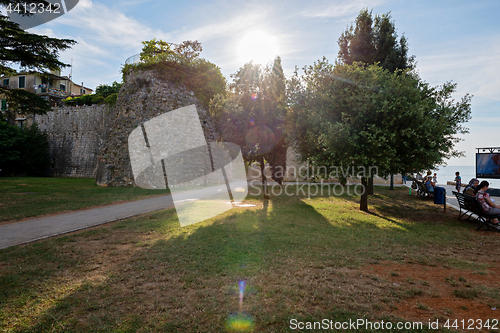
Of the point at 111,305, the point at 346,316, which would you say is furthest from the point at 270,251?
the point at 111,305

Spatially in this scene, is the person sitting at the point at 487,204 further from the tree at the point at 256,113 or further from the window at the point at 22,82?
the window at the point at 22,82

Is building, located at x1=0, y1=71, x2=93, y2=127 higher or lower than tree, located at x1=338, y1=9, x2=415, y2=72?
higher

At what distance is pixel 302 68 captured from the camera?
459 inches

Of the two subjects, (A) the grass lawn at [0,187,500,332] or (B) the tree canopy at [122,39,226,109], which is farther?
(B) the tree canopy at [122,39,226,109]

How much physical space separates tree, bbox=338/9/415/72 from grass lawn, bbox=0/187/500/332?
12.8 meters

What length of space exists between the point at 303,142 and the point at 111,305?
9171 mm

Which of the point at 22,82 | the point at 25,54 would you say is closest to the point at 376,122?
the point at 25,54

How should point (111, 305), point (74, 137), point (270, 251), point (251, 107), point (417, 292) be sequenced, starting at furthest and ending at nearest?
1. point (74, 137)
2. point (251, 107)
3. point (270, 251)
4. point (417, 292)
5. point (111, 305)

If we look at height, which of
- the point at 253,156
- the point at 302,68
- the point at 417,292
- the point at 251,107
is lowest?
the point at 417,292

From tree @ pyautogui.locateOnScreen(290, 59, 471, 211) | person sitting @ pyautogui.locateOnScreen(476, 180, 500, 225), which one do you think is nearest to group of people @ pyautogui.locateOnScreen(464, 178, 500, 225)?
person sitting @ pyautogui.locateOnScreen(476, 180, 500, 225)

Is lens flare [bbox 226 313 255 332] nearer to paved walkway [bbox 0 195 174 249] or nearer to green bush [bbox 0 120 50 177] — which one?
paved walkway [bbox 0 195 174 249]

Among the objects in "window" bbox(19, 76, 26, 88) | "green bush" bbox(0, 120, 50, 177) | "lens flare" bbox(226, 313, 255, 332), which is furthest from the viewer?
"window" bbox(19, 76, 26, 88)

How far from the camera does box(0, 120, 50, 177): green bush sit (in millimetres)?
32156

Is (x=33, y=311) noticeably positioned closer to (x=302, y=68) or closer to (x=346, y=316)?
(x=346, y=316)
